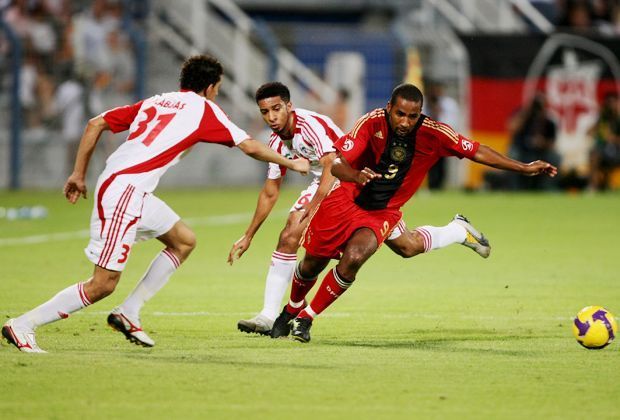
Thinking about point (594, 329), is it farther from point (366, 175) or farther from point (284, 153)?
point (284, 153)

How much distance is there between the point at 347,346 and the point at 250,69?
2162 cm

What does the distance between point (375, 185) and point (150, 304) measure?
2.96m

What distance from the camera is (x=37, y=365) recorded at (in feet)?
26.7

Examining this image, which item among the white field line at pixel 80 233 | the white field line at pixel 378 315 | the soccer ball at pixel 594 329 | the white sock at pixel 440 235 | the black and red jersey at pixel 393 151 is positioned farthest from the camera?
the white field line at pixel 80 233

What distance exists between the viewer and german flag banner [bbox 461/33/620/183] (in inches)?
1131

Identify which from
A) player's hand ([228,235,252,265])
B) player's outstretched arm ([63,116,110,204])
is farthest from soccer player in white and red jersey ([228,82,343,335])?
player's outstretched arm ([63,116,110,204])

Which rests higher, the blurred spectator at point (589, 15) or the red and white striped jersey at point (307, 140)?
the blurred spectator at point (589, 15)

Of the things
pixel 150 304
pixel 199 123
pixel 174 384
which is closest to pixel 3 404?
pixel 174 384

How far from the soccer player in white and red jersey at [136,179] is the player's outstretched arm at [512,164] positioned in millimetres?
1736

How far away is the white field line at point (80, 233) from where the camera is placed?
58.6 feet

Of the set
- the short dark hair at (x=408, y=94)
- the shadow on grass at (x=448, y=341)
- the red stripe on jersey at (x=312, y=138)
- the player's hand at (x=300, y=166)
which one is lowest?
the shadow on grass at (x=448, y=341)

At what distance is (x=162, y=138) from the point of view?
8.80 meters

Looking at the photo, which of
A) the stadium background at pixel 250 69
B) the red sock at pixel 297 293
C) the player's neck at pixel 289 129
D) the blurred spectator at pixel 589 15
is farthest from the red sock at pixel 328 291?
the blurred spectator at pixel 589 15

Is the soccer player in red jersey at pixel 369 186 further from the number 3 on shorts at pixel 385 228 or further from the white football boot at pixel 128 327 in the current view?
the white football boot at pixel 128 327
